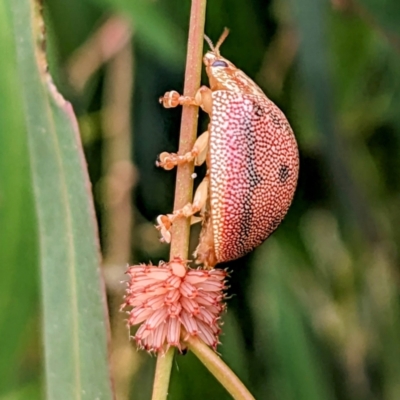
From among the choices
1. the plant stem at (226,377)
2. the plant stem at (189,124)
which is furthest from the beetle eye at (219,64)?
the plant stem at (226,377)

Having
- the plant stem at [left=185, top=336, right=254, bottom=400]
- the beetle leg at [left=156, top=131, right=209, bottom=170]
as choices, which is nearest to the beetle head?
the beetle leg at [left=156, top=131, right=209, bottom=170]

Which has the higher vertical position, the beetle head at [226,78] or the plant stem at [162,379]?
the beetle head at [226,78]

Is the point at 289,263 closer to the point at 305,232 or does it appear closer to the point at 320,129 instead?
the point at 305,232

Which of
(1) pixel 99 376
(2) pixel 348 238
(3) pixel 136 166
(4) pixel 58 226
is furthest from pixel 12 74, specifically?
(2) pixel 348 238

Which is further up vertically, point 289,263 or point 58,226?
point 58,226

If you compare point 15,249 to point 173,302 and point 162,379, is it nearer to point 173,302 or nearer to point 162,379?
point 173,302

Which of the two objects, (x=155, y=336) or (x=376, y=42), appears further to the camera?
(x=376, y=42)

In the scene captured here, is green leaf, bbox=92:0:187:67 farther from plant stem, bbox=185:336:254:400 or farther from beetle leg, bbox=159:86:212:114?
plant stem, bbox=185:336:254:400

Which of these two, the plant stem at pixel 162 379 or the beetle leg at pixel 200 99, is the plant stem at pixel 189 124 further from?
the plant stem at pixel 162 379
